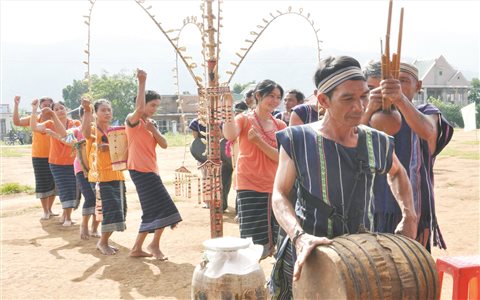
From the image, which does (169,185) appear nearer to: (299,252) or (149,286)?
(149,286)

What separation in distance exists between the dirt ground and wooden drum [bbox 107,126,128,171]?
1112mm

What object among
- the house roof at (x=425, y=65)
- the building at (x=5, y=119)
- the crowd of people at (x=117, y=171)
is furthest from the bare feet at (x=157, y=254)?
the building at (x=5, y=119)

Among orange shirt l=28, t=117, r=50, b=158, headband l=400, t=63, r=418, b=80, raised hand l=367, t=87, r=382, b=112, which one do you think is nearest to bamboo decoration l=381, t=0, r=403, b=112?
raised hand l=367, t=87, r=382, b=112

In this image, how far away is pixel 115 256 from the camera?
249 inches

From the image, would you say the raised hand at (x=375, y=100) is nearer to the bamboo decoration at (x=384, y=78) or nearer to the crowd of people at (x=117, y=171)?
the bamboo decoration at (x=384, y=78)

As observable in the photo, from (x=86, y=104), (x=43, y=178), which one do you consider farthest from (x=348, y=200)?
(x=43, y=178)

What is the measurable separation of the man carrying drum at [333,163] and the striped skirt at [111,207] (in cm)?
418

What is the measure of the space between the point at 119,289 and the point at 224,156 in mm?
4025

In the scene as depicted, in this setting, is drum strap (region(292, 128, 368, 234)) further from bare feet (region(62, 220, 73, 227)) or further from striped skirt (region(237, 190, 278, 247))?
bare feet (region(62, 220, 73, 227))

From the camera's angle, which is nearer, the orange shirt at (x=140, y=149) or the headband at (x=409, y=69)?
the headband at (x=409, y=69)

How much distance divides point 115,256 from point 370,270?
4813 millimetres

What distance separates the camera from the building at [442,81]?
190 feet

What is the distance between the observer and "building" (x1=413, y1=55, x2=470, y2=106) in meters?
57.8

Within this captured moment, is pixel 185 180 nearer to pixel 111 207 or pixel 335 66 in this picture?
pixel 111 207
